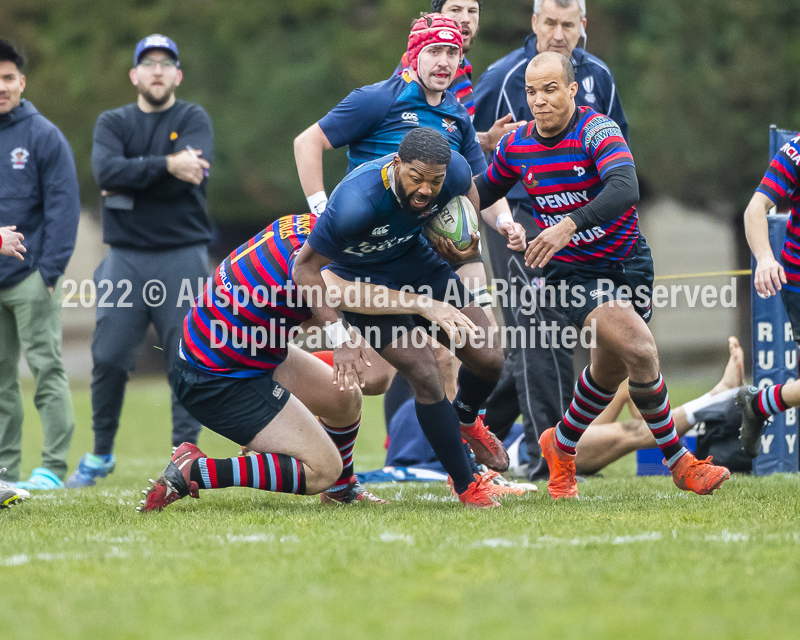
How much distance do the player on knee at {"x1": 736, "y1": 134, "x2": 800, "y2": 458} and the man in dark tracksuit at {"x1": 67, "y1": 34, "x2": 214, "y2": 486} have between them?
3.31 metres

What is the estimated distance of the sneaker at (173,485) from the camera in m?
4.66

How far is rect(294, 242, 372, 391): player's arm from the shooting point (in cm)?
443

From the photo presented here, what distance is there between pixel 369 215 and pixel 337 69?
58.8 ft

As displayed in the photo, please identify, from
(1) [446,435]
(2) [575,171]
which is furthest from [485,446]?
(2) [575,171]

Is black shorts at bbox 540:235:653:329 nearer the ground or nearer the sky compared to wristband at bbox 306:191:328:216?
nearer the ground

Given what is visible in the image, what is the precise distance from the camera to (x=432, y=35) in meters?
5.23

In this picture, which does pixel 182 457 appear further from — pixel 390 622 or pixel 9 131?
pixel 9 131

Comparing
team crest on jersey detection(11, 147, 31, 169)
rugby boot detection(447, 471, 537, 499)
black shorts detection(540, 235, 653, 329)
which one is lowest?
rugby boot detection(447, 471, 537, 499)

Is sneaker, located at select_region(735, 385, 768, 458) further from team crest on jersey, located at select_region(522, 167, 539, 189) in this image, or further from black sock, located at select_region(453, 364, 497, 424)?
team crest on jersey, located at select_region(522, 167, 539, 189)

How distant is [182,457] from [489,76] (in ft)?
10.4

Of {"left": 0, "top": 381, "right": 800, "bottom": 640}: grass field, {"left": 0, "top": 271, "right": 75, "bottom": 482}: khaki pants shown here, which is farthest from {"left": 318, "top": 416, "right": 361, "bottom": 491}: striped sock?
{"left": 0, "top": 271, "right": 75, "bottom": 482}: khaki pants

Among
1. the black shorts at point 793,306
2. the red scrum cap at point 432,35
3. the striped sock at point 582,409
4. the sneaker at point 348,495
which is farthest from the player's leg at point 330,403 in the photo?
the black shorts at point 793,306

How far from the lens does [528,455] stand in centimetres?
668

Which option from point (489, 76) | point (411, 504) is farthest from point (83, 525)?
point (489, 76)
